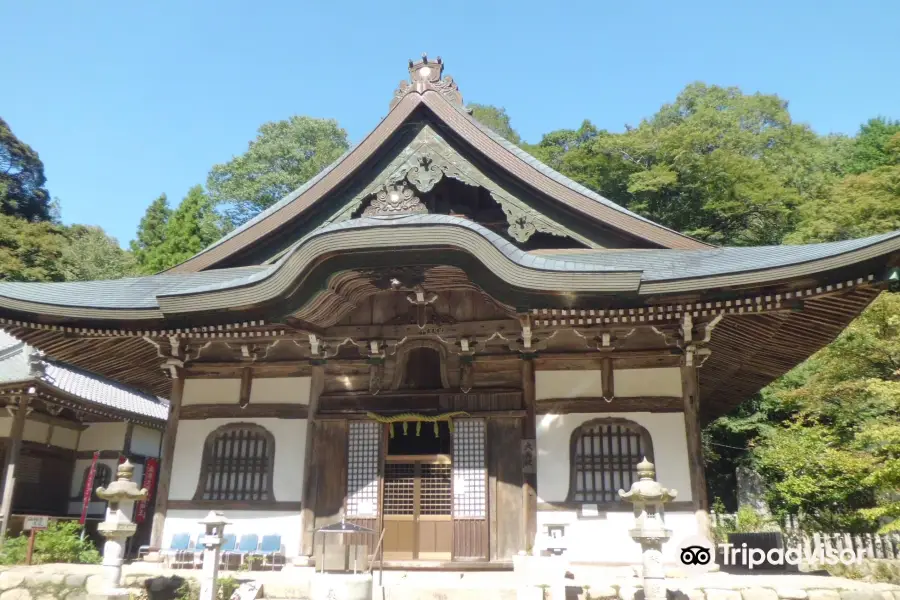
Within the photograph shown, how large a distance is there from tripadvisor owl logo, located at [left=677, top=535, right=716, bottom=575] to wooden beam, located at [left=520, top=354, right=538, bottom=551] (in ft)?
6.79

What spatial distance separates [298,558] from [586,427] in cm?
489

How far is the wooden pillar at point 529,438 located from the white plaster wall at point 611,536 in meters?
0.19

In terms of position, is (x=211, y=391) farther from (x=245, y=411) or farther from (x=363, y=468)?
(x=363, y=468)

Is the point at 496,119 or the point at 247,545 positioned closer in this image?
the point at 247,545

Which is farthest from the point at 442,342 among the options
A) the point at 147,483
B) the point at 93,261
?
the point at 93,261

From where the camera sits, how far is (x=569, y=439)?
388 inches

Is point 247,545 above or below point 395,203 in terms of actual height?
below

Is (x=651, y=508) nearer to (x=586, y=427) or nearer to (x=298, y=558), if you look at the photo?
(x=586, y=427)

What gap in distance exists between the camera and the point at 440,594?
809 cm

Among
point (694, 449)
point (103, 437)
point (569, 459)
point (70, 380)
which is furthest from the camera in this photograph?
point (103, 437)

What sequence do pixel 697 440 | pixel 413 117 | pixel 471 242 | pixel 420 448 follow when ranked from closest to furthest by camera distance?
pixel 471 242 → pixel 697 440 → pixel 413 117 → pixel 420 448

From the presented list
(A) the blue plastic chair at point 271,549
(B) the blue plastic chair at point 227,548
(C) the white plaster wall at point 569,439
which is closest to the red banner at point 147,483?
(B) the blue plastic chair at point 227,548

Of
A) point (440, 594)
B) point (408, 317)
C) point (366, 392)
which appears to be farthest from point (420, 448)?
point (440, 594)

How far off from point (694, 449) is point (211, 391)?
8.07m
